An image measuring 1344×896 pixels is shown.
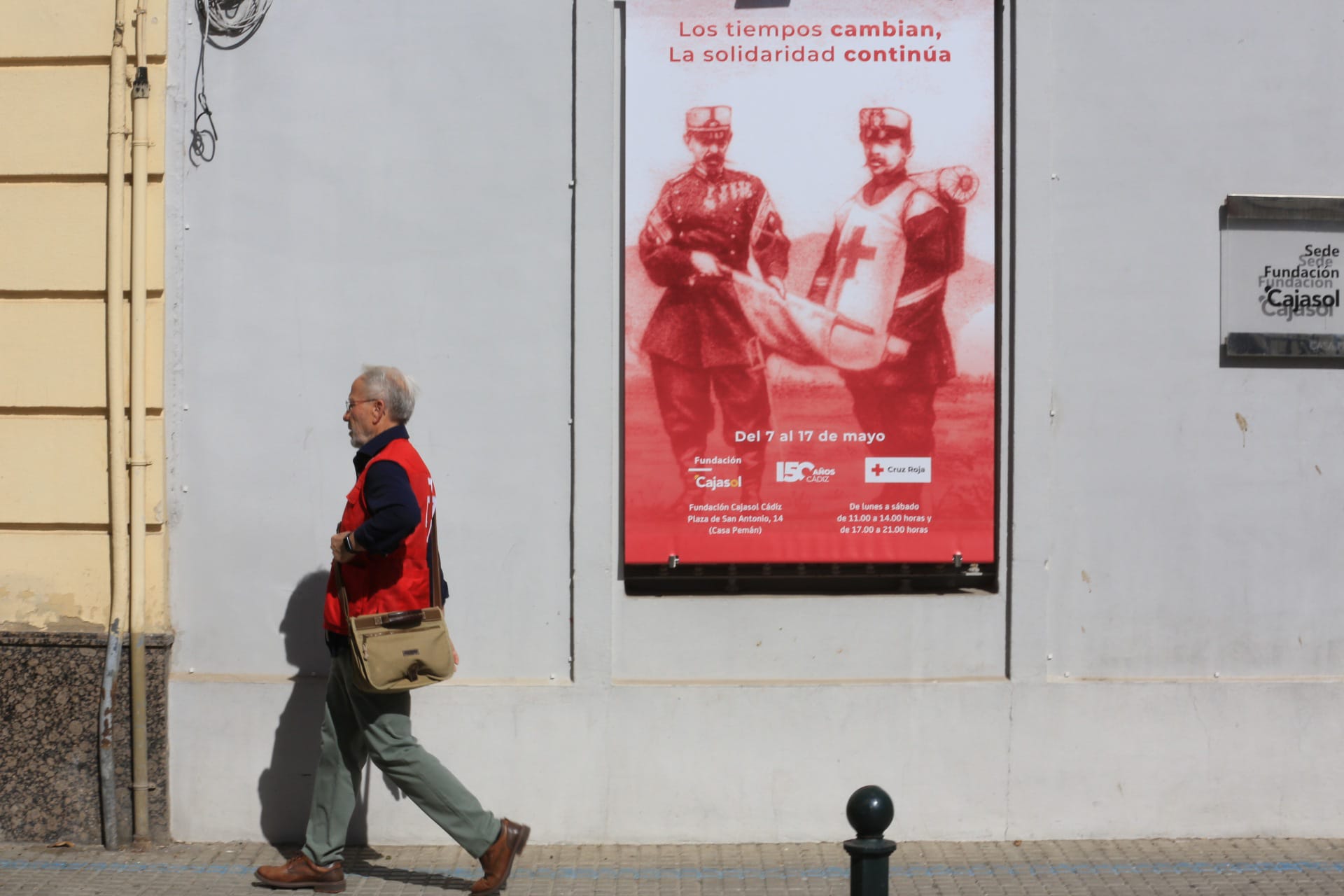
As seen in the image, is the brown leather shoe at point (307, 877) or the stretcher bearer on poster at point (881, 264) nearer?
the brown leather shoe at point (307, 877)

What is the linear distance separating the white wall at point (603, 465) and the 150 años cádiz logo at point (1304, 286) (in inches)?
15.6

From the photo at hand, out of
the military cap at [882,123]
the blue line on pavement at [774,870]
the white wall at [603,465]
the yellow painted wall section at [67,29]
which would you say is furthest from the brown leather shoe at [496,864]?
the yellow painted wall section at [67,29]

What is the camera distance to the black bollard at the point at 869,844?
338 centimetres

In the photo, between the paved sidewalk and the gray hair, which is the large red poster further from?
the paved sidewalk

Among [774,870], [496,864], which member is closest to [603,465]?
[496,864]

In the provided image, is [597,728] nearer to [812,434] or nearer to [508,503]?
[508,503]

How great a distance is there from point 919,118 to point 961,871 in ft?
10.3

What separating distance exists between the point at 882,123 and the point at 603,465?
190cm

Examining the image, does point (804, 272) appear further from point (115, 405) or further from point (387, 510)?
point (115, 405)

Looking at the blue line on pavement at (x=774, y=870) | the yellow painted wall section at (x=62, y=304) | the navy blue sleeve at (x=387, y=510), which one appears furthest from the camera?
the yellow painted wall section at (x=62, y=304)

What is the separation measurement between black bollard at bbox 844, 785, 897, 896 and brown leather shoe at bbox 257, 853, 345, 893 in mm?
2634

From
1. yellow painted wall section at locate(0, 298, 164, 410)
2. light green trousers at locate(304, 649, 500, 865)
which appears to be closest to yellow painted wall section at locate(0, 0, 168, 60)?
yellow painted wall section at locate(0, 298, 164, 410)

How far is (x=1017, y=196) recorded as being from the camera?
601 centimetres

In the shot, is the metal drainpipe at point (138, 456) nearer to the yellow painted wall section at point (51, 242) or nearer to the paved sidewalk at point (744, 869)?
the yellow painted wall section at point (51, 242)
